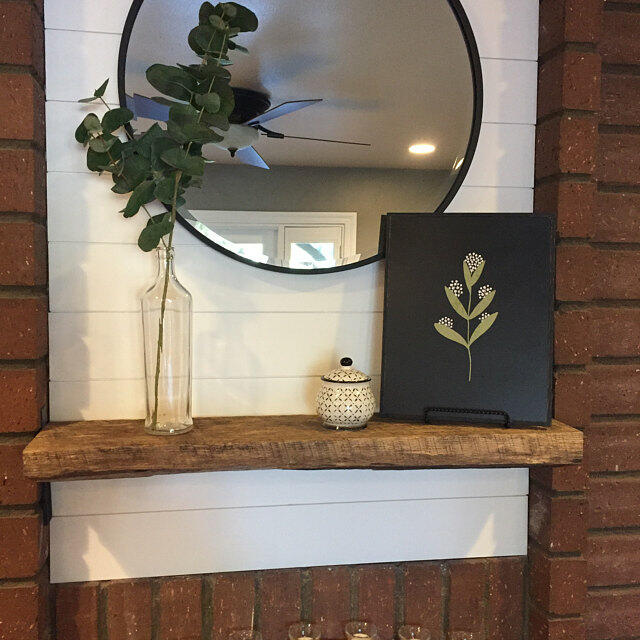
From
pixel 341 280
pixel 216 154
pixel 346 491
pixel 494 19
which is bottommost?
pixel 346 491

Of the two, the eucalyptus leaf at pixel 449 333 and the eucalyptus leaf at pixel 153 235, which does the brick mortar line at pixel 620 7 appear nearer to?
the eucalyptus leaf at pixel 449 333

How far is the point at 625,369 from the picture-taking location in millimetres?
1406

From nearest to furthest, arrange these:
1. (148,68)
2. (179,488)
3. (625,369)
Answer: (148,68)
(179,488)
(625,369)

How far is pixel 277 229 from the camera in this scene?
50.6 inches

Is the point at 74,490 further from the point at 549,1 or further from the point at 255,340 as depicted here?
the point at 549,1

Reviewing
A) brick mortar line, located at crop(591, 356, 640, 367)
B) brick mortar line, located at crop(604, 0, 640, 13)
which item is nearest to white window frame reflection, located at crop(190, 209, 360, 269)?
brick mortar line, located at crop(591, 356, 640, 367)

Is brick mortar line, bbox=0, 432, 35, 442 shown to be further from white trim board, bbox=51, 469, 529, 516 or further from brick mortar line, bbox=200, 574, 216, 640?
brick mortar line, bbox=200, 574, 216, 640

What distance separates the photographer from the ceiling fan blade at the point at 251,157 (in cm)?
126

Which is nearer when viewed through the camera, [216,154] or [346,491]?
[216,154]

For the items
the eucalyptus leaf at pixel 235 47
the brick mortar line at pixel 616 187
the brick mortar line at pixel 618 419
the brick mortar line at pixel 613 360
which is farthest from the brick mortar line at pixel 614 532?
the eucalyptus leaf at pixel 235 47

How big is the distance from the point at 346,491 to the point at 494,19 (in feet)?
3.28

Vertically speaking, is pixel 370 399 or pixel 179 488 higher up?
pixel 370 399

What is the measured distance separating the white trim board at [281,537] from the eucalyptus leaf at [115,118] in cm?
72

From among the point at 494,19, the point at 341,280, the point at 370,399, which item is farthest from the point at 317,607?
the point at 494,19
